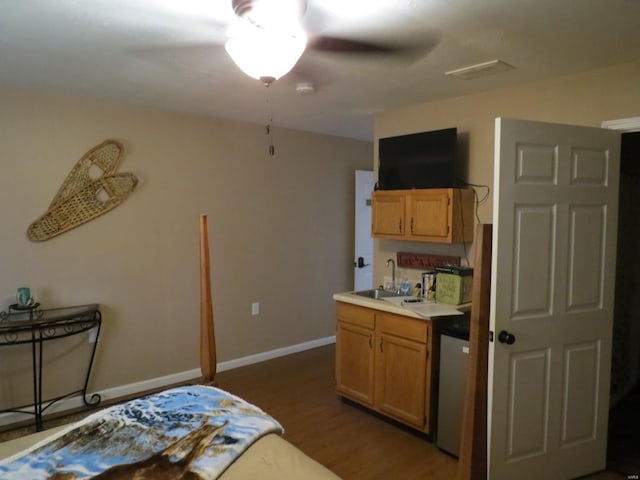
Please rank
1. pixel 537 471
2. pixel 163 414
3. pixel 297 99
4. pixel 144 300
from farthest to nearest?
pixel 144 300 < pixel 297 99 < pixel 537 471 < pixel 163 414

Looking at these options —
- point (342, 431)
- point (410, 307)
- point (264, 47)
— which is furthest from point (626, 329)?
point (264, 47)

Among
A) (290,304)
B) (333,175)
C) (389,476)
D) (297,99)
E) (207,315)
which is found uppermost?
(297,99)

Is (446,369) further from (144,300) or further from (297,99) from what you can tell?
(144,300)

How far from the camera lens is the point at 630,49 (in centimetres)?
241

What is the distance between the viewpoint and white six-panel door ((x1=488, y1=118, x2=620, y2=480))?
7.52 feet

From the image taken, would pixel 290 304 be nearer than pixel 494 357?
No

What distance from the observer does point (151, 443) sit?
1567mm

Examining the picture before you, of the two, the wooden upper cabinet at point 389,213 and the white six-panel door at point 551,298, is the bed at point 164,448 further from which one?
the wooden upper cabinet at point 389,213

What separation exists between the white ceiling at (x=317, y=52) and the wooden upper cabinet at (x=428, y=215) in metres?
0.77

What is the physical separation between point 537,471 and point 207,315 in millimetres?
2043

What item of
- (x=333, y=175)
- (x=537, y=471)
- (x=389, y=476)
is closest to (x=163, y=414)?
(x=389, y=476)

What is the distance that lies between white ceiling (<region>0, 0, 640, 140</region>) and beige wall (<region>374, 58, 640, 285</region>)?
0.39 feet

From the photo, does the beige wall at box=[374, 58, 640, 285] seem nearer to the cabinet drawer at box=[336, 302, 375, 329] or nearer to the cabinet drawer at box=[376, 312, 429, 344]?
the cabinet drawer at box=[336, 302, 375, 329]

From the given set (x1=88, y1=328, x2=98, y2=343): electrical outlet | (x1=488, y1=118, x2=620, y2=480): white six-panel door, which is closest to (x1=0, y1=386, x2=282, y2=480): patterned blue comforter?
(x1=488, y1=118, x2=620, y2=480): white six-panel door
